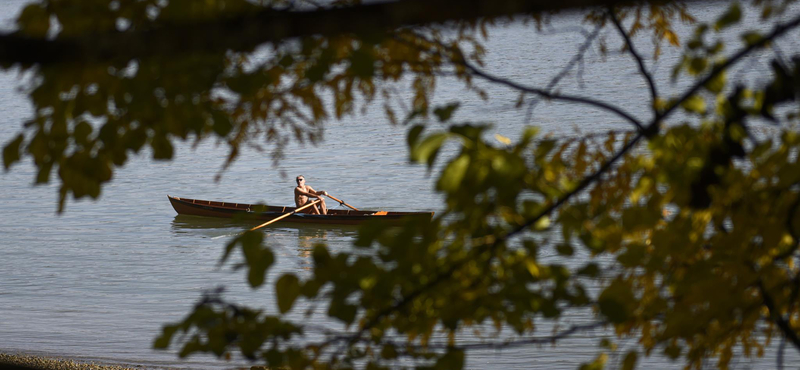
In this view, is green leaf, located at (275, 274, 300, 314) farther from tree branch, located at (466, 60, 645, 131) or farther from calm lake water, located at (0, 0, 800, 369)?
tree branch, located at (466, 60, 645, 131)

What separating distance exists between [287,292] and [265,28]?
0.76 meters

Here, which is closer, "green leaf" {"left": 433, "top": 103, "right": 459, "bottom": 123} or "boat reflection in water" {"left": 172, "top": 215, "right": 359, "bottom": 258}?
"green leaf" {"left": 433, "top": 103, "right": 459, "bottom": 123}

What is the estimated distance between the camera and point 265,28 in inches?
80.0

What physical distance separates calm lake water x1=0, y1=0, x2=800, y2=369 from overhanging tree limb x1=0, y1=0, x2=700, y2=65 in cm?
48

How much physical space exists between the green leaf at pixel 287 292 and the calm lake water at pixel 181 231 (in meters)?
0.16

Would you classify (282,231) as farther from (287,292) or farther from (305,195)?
(287,292)

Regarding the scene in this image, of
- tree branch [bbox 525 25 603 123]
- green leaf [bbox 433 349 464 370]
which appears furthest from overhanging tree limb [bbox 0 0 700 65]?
tree branch [bbox 525 25 603 123]

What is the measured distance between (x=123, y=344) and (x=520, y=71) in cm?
3111

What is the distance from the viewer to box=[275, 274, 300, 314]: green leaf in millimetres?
2295

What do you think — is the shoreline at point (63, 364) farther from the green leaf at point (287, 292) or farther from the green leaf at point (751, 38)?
the green leaf at point (751, 38)

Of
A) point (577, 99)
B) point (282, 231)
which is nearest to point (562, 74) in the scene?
point (577, 99)

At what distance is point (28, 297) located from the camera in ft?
51.3

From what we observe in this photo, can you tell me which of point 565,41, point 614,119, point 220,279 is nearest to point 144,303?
point 220,279

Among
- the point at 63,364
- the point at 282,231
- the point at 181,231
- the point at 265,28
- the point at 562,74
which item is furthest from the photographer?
the point at 181,231
